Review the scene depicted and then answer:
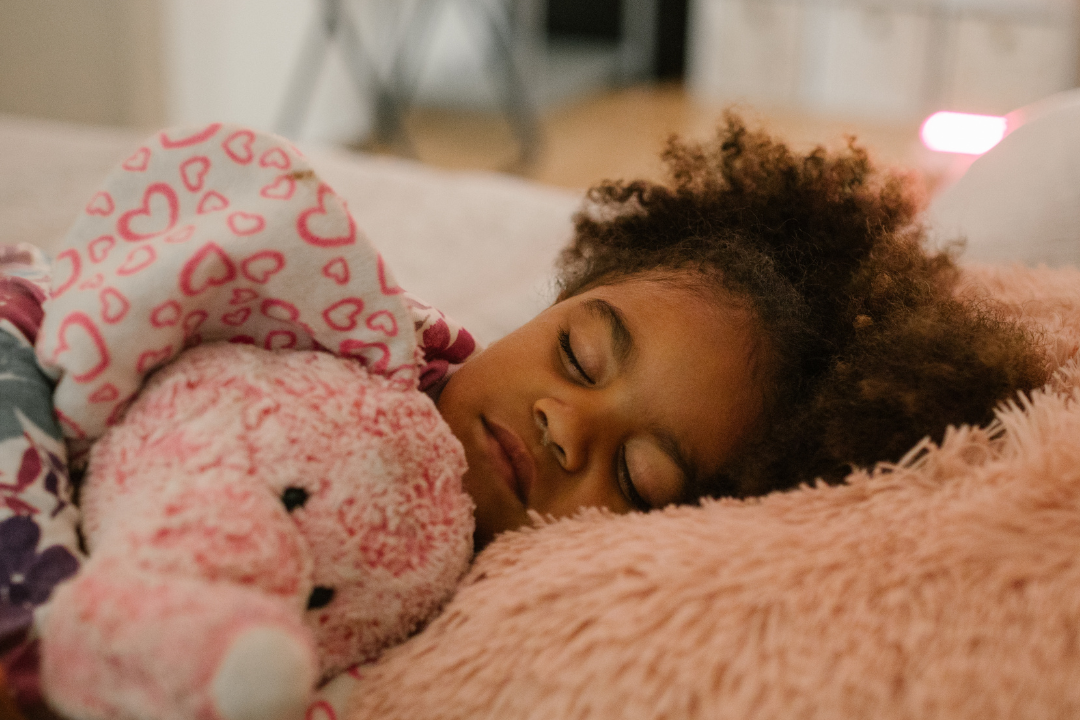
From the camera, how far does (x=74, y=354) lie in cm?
52

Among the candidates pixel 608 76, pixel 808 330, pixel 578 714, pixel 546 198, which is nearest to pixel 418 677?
pixel 578 714

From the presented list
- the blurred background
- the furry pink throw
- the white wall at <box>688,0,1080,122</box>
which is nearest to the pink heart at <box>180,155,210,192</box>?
the furry pink throw

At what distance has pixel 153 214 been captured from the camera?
0.59m

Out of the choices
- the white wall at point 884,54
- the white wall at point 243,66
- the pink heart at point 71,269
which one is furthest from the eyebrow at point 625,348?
the white wall at point 884,54

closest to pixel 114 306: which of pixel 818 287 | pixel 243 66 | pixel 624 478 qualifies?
pixel 624 478

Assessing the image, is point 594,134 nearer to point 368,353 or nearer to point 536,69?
point 536,69

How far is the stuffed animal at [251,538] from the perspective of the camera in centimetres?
39

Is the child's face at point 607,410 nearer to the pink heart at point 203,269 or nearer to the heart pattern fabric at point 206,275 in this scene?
the heart pattern fabric at point 206,275

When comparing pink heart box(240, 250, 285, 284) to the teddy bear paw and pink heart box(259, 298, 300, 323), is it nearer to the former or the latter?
pink heart box(259, 298, 300, 323)

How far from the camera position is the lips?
2.15ft

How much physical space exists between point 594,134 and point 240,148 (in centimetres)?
353

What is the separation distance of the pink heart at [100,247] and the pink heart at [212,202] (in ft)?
0.19

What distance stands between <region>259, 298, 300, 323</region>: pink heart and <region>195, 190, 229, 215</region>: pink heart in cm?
7

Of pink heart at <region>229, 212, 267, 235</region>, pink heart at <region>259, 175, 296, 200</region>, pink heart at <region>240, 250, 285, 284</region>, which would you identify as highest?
pink heart at <region>259, 175, 296, 200</region>
